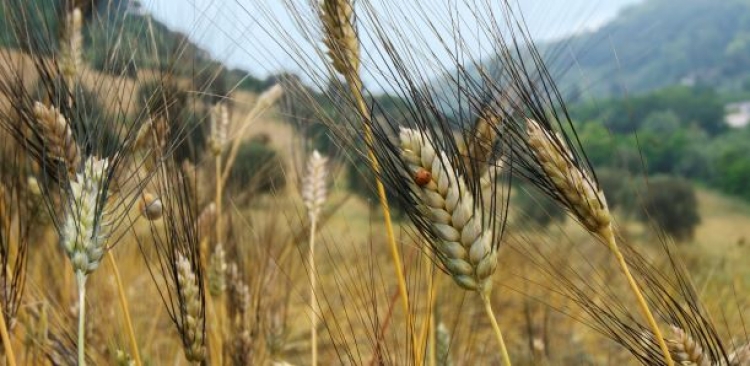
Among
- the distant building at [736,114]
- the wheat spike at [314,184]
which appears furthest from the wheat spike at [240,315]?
the distant building at [736,114]

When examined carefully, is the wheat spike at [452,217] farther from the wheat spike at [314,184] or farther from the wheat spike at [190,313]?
the wheat spike at [314,184]

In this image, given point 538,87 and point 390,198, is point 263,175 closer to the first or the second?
point 390,198

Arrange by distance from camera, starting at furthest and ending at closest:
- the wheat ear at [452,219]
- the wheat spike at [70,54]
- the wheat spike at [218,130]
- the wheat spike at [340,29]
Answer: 1. the wheat spike at [218,130]
2. the wheat spike at [70,54]
3. the wheat spike at [340,29]
4. the wheat ear at [452,219]

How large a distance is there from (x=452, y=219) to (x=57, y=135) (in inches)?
22.4

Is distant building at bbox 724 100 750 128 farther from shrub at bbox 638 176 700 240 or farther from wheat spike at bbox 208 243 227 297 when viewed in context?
wheat spike at bbox 208 243 227 297

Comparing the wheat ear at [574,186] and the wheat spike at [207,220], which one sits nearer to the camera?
the wheat ear at [574,186]

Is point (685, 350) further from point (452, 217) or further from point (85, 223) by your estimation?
point (85, 223)

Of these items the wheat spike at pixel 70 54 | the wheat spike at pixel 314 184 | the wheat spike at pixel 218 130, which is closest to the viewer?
the wheat spike at pixel 70 54

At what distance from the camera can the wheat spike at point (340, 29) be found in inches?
41.9

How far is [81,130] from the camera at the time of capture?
1019 millimetres

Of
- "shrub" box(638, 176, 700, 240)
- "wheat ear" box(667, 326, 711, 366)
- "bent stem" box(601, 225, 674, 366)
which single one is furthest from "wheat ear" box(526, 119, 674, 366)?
"shrub" box(638, 176, 700, 240)

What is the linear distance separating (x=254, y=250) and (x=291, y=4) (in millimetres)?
1256

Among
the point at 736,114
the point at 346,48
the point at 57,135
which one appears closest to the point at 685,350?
the point at 346,48

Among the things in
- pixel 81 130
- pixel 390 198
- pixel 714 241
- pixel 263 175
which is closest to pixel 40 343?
pixel 81 130
